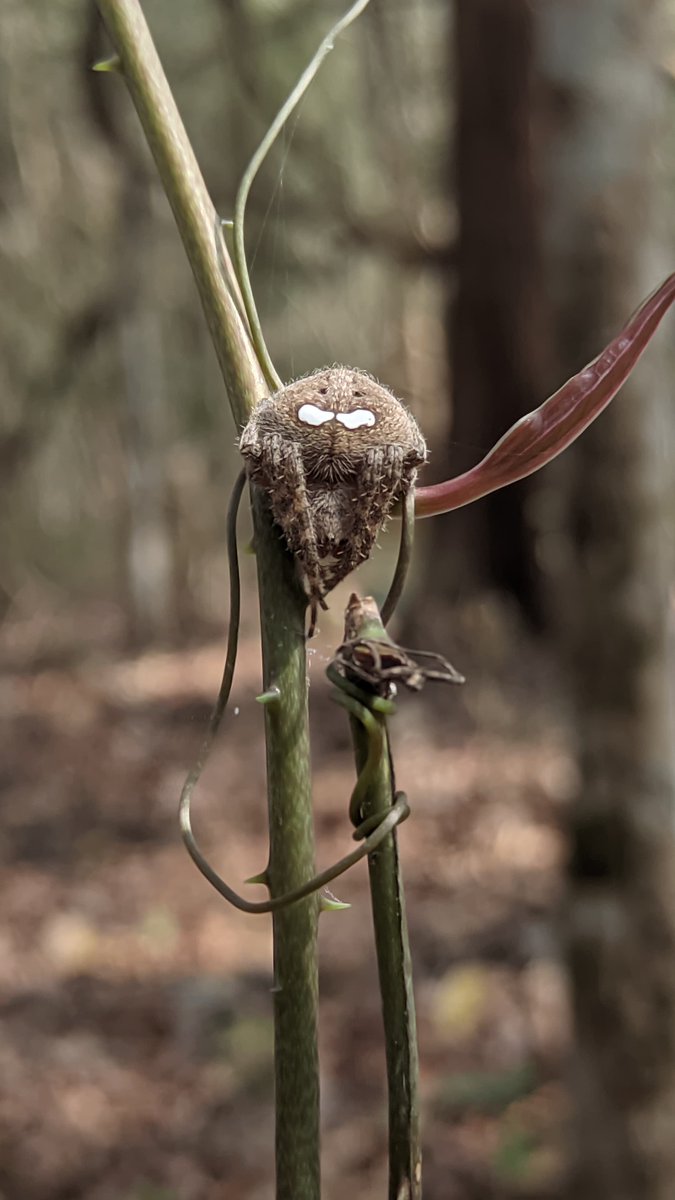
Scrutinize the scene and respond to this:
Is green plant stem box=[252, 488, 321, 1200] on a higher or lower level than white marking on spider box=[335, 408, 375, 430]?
lower

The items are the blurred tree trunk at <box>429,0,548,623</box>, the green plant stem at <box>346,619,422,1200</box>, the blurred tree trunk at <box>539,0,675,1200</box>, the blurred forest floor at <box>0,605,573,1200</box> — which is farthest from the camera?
the blurred tree trunk at <box>429,0,548,623</box>

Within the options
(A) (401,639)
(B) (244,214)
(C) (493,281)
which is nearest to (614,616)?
(B) (244,214)

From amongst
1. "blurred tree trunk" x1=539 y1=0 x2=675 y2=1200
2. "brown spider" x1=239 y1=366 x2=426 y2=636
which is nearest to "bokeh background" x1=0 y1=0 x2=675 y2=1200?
"blurred tree trunk" x1=539 y1=0 x2=675 y2=1200

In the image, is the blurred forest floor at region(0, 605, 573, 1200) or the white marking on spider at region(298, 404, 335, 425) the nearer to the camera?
the white marking on spider at region(298, 404, 335, 425)

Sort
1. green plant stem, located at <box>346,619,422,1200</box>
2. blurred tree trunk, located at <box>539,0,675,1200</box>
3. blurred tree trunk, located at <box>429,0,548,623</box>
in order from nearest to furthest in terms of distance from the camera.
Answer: green plant stem, located at <box>346,619,422,1200</box> < blurred tree trunk, located at <box>539,0,675,1200</box> < blurred tree trunk, located at <box>429,0,548,623</box>

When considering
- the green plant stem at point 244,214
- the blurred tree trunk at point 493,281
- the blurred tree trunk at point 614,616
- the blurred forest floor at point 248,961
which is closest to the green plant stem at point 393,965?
the green plant stem at point 244,214

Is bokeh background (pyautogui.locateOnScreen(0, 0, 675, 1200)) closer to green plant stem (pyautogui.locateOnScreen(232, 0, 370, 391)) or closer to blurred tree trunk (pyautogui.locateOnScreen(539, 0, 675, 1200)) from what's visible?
blurred tree trunk (pyautogui.locateOnScreen(539, 0, 675, 1200))

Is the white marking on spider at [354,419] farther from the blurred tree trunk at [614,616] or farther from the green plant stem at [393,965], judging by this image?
the blurred tree trunk at [614,616]
